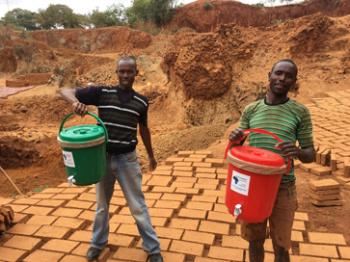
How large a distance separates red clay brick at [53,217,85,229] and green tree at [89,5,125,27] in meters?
32.0

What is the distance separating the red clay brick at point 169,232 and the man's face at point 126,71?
4.76ft

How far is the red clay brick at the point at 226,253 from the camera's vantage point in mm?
2797

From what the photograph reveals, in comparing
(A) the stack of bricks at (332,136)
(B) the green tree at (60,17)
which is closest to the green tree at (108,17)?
(B) the green tree at (60,17)

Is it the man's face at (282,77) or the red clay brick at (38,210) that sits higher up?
the man's face at (282,77)

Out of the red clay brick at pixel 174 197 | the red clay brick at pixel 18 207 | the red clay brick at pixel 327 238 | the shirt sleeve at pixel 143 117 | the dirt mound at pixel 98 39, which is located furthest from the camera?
the dirt mound at pixel 98 39

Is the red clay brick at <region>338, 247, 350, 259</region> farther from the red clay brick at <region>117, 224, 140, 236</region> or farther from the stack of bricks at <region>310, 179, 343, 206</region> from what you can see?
the red clay brick at <region>117, 224, 140, 236</region>

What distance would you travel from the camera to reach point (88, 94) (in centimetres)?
248

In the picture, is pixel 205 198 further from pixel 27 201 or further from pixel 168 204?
pixel 27 201

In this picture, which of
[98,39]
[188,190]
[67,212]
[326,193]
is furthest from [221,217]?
[98,39]

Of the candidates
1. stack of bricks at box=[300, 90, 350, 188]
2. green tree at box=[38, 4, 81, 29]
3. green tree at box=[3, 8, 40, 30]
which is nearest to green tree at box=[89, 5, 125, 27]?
green tree at box=[38, 4, 81, 29]

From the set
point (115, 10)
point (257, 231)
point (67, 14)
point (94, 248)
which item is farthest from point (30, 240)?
point (67, 14)

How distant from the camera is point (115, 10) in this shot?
34.8m

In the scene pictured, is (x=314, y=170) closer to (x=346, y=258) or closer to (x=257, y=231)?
(x=346, y=258)

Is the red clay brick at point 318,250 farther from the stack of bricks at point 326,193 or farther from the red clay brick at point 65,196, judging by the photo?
the red clay brick at point 65,196
